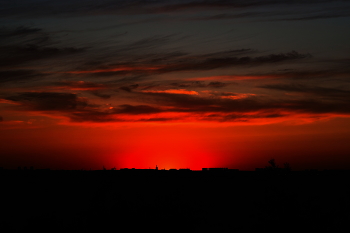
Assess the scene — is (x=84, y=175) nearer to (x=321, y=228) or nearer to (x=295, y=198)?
(x=295, y=198)

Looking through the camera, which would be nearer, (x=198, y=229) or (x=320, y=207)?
(x=198, y=229)

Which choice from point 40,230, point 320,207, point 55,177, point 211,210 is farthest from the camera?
point 55,177

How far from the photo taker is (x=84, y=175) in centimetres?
8944

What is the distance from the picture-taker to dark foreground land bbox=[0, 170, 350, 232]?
48.5 m

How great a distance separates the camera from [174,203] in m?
53.5

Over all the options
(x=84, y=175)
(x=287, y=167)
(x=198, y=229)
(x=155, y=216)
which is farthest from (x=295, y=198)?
(x=84, y=175)

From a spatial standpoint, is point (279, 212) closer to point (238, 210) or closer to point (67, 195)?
point (238, 210)

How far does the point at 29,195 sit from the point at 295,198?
41438mm

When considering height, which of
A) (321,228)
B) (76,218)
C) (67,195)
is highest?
(67,195)

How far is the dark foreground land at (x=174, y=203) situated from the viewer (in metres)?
48.5

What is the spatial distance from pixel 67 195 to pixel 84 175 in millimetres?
19364

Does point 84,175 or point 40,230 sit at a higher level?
point 84,175

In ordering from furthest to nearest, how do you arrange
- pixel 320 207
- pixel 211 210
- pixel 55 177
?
pixel 55 177 → pixel 211 210 → pixel 320 207

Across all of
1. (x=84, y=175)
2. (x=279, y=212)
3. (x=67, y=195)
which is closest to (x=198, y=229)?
(x=279, y=212)
